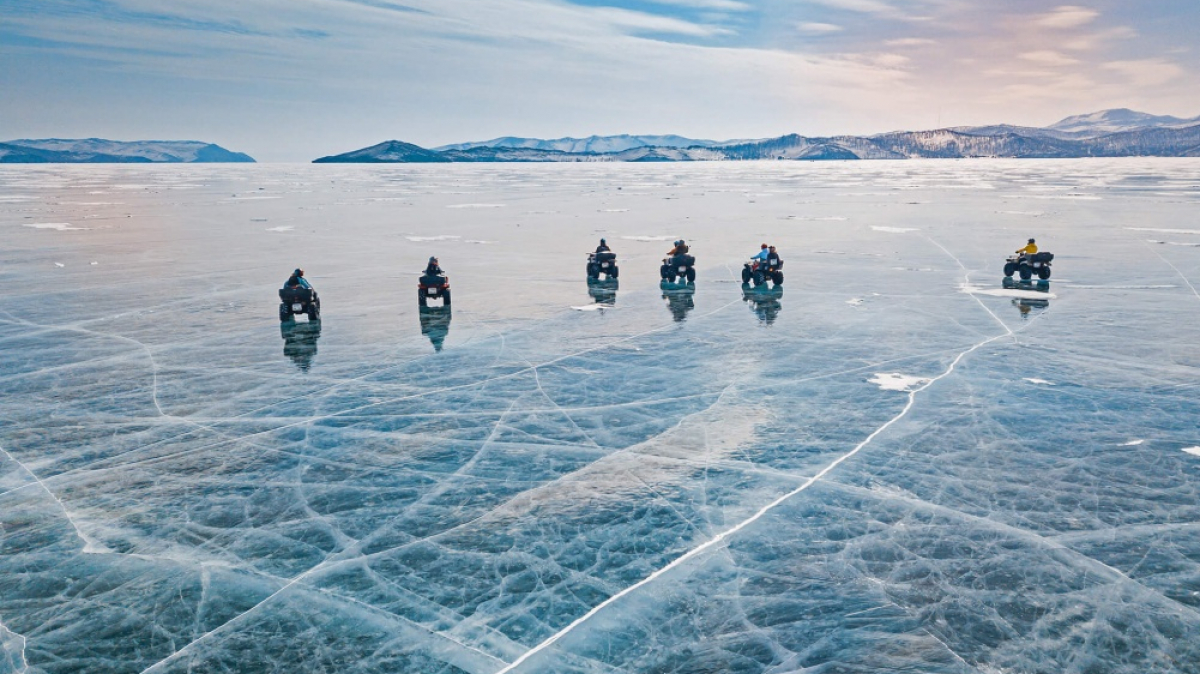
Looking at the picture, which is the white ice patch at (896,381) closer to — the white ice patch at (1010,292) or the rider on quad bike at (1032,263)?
the white ice patch at (1010,292)

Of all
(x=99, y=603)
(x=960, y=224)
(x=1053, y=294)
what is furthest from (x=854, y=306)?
(x=960, y=224)

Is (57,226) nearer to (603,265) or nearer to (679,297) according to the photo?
(603,265)

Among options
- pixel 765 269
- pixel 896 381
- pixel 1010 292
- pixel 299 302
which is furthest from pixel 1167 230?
pixel 299 302

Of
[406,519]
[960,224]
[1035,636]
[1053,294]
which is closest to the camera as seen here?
[1035,636]

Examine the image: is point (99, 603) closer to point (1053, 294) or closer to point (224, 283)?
point (224, 283)

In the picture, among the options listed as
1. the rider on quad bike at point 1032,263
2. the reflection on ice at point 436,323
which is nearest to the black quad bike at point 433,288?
the reflection on ice at point 436,323
